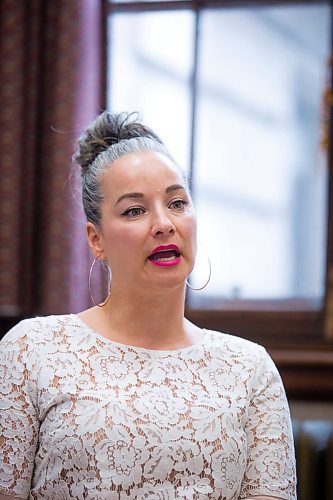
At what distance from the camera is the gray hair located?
1.97 meters

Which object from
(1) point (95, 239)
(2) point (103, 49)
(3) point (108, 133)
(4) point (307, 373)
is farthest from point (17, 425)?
(2) point (103, 49)

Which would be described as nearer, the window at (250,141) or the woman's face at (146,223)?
the woman's face at (146,223)

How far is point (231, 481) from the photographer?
179 cm

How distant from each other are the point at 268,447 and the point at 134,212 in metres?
0.60

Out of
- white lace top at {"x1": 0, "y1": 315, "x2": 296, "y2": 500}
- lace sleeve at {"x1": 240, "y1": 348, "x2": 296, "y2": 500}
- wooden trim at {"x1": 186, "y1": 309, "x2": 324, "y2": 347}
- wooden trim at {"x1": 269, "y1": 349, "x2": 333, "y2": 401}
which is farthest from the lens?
wooden trim at {"x1": 186, "y1": 309, "x2": 324, "y2": 347}

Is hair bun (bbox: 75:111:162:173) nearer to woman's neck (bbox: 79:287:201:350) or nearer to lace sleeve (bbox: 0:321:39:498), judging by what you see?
woman's neck (bbox: 79:287:201:350)

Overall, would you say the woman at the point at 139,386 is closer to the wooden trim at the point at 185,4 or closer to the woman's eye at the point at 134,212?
the woman's eye at the point at 134,212

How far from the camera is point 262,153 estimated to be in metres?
3.16

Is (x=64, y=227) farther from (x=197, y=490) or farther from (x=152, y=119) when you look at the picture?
(x=197, y=490)

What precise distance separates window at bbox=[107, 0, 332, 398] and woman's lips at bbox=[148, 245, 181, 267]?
133 centimetres

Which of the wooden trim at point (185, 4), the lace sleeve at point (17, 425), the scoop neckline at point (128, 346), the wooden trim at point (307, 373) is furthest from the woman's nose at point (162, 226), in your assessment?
the wooden trim at point (185, 4)

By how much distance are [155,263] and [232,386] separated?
34cm

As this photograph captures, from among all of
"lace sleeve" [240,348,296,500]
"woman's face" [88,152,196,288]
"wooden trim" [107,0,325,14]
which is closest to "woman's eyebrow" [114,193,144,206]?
Result: "woman's face" [88,152,196,288]

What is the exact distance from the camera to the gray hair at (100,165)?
1966mm
